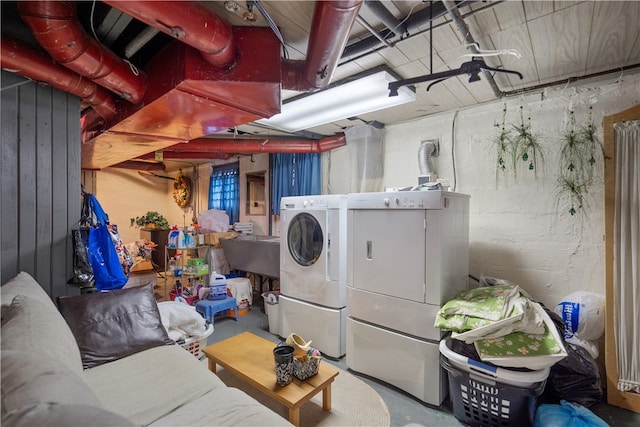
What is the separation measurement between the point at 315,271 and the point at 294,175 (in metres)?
1.81

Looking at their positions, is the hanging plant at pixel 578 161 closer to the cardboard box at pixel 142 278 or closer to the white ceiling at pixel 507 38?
the white ceiling at pixel 507 38

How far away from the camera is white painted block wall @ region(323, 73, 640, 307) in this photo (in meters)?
2.26

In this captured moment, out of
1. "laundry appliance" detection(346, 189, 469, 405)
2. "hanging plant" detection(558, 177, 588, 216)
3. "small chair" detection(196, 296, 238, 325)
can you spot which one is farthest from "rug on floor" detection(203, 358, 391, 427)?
"hanging plant" detection(558, 177, 588, 216)

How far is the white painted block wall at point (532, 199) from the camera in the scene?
2.26 m

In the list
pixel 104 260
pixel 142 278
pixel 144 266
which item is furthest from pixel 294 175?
pixel 144 266

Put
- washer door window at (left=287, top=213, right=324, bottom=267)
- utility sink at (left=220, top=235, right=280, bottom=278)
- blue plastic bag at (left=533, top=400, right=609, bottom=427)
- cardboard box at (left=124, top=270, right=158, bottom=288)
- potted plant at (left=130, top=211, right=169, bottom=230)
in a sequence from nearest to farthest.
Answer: blue plastic bag at (left=533, top=400, right=609, bottom=427)
washer door window at (left=287, top=213, right=324, bottom=267)
utility sink at (left=220, top=235, right=280, bottom=278)
cardboard box at (left=124, top=270, right=158, bottom=288)
potted plant at (left=130, top=211, right=169, bottom=230)

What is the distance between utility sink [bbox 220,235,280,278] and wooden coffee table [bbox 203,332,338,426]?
4.71 feet

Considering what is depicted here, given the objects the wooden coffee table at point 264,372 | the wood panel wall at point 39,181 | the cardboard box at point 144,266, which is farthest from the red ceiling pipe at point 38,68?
the cardboard box at point 144,266

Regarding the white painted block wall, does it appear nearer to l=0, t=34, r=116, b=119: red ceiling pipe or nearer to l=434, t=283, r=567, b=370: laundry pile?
l=434, t=283, r=567, b=370: laundry pile

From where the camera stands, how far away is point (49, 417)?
595mm

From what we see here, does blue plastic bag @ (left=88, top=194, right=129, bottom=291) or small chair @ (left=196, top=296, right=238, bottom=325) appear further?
small chair @ (left=196, top=296, right=238, bottom=325)

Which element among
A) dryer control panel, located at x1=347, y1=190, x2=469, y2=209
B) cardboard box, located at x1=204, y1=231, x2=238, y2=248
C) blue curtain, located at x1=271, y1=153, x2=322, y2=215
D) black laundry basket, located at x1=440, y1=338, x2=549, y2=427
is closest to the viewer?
black laundry basket, located at x1=440, y1=338, x2=549, y2=427

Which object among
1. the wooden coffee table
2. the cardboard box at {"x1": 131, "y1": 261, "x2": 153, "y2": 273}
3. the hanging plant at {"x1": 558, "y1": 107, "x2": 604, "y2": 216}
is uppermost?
the hanging plant at {"x1": 558, "y1": 107, "x2": 604, "y2": 216}

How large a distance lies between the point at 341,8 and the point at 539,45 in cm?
150
